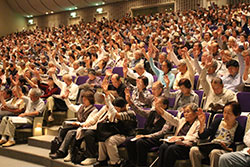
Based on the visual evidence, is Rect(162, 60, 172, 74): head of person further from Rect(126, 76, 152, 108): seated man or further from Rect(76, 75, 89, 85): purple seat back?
Rect(76, 75, 89, 85): purple seat back

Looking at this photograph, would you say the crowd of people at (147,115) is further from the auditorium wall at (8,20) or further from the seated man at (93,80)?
the auditorium wall at (8,20)

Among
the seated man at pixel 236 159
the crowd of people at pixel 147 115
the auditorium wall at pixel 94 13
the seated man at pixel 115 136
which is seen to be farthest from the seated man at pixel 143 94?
the auditorium wall at pixel 94 13

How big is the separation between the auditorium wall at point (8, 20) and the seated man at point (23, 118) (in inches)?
571

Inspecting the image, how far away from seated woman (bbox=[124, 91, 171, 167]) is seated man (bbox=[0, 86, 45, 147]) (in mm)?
1618

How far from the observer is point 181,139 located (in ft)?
8.38

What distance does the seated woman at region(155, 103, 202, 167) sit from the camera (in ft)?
8.12

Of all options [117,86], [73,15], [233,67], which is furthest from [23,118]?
[73,15]

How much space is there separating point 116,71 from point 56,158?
1.89 m

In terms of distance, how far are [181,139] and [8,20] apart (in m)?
17.2

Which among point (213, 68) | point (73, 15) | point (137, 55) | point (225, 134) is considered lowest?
point (225, 134)

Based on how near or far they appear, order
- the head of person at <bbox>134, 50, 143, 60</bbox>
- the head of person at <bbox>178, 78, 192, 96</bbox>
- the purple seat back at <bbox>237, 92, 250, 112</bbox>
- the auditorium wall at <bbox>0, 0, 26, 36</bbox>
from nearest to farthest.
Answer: the purple seat back at <bbox>237, 92, 250, 112</bbox>, the head of person at <bbox>178, 78, 192, 96</bbox>, the head of person at <bbox>134, 50, 143, 60</bbox>, the auditorium wall at <bbox>0, 0, 26, 36</bbox>

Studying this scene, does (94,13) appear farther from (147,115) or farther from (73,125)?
(147,115)

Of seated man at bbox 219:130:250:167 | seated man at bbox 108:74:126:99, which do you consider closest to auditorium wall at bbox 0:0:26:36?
seated man at bbox 108:74:126:99

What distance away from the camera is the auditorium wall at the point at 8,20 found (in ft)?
57.9
